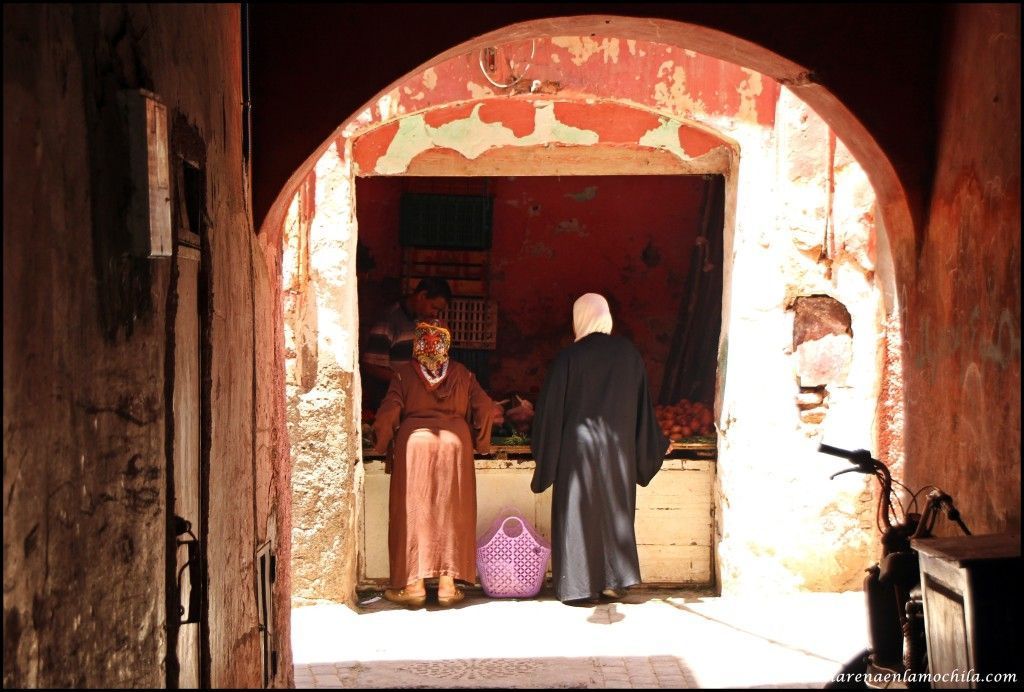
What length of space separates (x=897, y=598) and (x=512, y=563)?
12.8ft

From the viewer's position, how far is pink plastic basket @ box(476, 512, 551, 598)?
7.70 metres

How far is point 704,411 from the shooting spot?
8625 millimetres

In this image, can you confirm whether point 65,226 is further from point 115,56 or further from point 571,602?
point 571,602

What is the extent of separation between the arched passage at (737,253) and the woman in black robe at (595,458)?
578mm

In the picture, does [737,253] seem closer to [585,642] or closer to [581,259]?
[585,642]

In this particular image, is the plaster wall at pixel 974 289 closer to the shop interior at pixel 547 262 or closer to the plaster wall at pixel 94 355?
the plaster wall at pixel 94 355

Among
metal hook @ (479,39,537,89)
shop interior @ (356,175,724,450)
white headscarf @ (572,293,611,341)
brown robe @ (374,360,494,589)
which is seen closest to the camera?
metal hook @ (479,39,537,89)

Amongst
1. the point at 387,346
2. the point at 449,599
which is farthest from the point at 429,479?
the point at 387,346

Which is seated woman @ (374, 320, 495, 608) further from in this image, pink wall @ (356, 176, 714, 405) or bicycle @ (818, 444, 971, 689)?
bicycle @ (818, 444, 971, 689)

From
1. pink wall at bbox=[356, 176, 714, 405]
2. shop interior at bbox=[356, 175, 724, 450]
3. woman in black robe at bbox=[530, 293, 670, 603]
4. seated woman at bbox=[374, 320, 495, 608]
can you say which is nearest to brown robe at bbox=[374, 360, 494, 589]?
seated woman at bbox=[374, 320, 495, 608]

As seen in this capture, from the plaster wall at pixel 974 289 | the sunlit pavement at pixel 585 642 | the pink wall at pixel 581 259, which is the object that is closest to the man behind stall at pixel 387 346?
the pink wall at pixel 581 259

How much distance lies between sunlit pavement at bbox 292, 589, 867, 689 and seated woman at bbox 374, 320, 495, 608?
0.22 metres

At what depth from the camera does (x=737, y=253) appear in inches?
293

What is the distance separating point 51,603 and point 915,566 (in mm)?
2833
